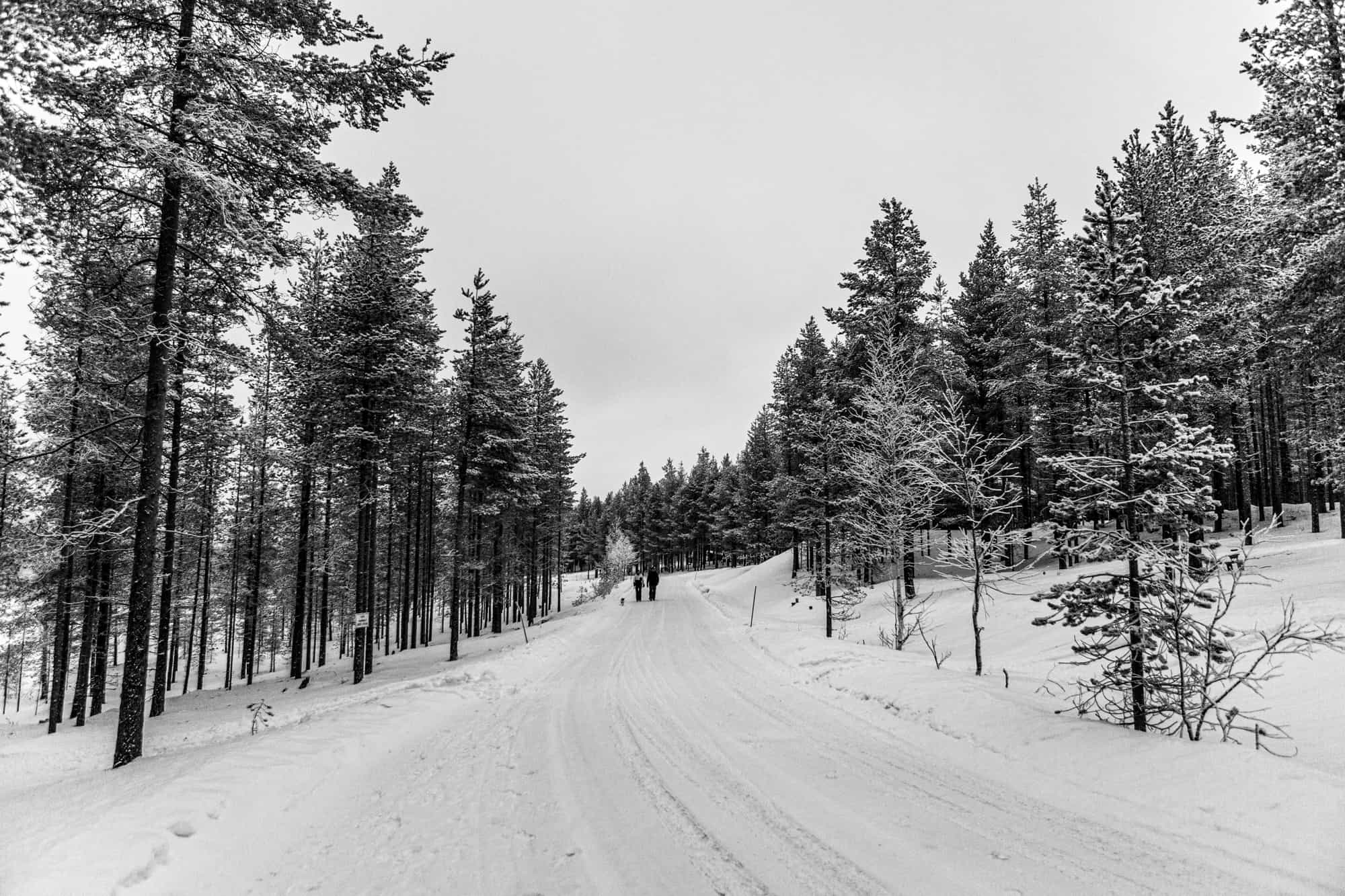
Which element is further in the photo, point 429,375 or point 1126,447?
point 429,375

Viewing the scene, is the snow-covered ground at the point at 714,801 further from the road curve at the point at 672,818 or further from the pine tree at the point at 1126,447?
the pine tree at the point at 1126,447

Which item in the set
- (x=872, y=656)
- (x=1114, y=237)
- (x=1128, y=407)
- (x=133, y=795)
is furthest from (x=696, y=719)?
(x=1114, y=237)

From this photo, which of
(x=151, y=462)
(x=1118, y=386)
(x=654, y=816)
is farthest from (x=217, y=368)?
(x=1118, y=386)

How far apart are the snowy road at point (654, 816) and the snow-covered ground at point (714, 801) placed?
27 millimetres

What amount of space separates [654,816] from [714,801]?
68 cm

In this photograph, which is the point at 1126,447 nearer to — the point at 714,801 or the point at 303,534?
the point at 714,801

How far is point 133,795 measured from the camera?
5992 mm

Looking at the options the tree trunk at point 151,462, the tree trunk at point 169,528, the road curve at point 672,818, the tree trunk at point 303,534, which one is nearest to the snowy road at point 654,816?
the road curve at point 672,818

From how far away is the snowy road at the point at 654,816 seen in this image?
4254 mm

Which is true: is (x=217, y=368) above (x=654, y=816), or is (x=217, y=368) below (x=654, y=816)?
above

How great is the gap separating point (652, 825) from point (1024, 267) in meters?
29.3

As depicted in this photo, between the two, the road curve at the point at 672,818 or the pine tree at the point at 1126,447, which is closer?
the road curve at the point at 672,818

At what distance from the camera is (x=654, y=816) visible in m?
5.32

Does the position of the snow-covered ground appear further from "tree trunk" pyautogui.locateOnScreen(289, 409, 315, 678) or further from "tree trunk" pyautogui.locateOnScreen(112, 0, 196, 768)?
"tree trunk" pyautogui.locateOnScreen(289, 409, 315, 678)
